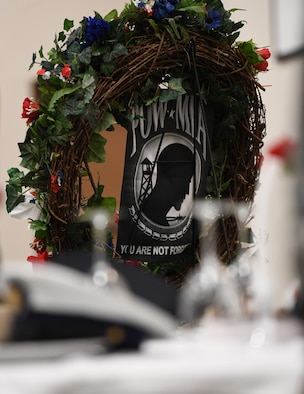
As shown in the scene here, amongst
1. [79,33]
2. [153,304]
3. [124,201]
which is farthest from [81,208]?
[153,304]

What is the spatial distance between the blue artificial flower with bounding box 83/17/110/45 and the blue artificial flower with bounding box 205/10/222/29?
21 centimetres

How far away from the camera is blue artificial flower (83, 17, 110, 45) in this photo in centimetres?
139

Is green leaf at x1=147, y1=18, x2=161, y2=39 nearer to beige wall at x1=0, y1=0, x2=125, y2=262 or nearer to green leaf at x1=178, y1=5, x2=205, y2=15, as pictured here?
green leaf at x1=178, y1=5, x2=205, y2=15

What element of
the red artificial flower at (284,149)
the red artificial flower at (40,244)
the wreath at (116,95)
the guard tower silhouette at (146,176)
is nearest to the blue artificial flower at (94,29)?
the wreath at (116,95)

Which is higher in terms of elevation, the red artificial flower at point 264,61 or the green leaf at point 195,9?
the green leaf at point 195,9

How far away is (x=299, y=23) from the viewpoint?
1.42 ft

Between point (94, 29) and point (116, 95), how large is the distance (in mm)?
139

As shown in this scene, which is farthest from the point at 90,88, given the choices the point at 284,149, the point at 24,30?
the point at 284,149

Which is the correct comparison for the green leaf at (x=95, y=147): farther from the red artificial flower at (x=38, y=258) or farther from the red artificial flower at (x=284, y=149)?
the red artificial flower at (x=284, y=149)

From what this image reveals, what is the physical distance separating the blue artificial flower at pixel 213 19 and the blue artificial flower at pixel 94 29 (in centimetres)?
21

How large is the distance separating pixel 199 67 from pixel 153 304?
3.72 feet

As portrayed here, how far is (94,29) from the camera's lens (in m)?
1.39

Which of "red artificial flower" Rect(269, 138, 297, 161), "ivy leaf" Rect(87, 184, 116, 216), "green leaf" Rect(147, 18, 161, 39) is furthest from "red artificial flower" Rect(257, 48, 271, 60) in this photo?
"red artificial flower" Rect(269, 138, 297, 161)

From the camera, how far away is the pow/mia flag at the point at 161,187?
144 centimetres
